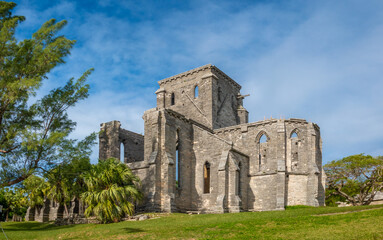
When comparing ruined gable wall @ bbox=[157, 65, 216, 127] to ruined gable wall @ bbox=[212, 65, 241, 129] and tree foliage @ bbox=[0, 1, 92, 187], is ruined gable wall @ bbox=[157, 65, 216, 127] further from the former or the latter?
tree foliage @ bbox=[0, 1, 92, 187]

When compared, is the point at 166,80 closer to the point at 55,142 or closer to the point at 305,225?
the point at 55,142

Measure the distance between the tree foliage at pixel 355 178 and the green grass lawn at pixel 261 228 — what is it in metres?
22.3

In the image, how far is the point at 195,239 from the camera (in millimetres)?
17938

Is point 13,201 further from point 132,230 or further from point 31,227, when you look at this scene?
point 132,230

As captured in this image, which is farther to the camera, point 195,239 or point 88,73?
point 88,73

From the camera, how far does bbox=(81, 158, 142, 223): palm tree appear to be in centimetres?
2634

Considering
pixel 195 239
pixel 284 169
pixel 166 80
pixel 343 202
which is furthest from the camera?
pixel 343 202

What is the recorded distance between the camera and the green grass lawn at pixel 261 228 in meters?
17.1

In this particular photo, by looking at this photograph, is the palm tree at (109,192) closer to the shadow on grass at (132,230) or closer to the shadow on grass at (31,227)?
the shadow on grass at (31,227)

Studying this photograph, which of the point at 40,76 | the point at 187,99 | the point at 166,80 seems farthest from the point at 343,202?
the point at 40,76

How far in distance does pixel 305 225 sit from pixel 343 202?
106ft

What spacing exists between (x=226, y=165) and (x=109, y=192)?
32.4 ft

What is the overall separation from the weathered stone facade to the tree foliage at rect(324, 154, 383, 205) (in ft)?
37.8

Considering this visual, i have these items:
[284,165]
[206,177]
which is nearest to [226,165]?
[206,177]
